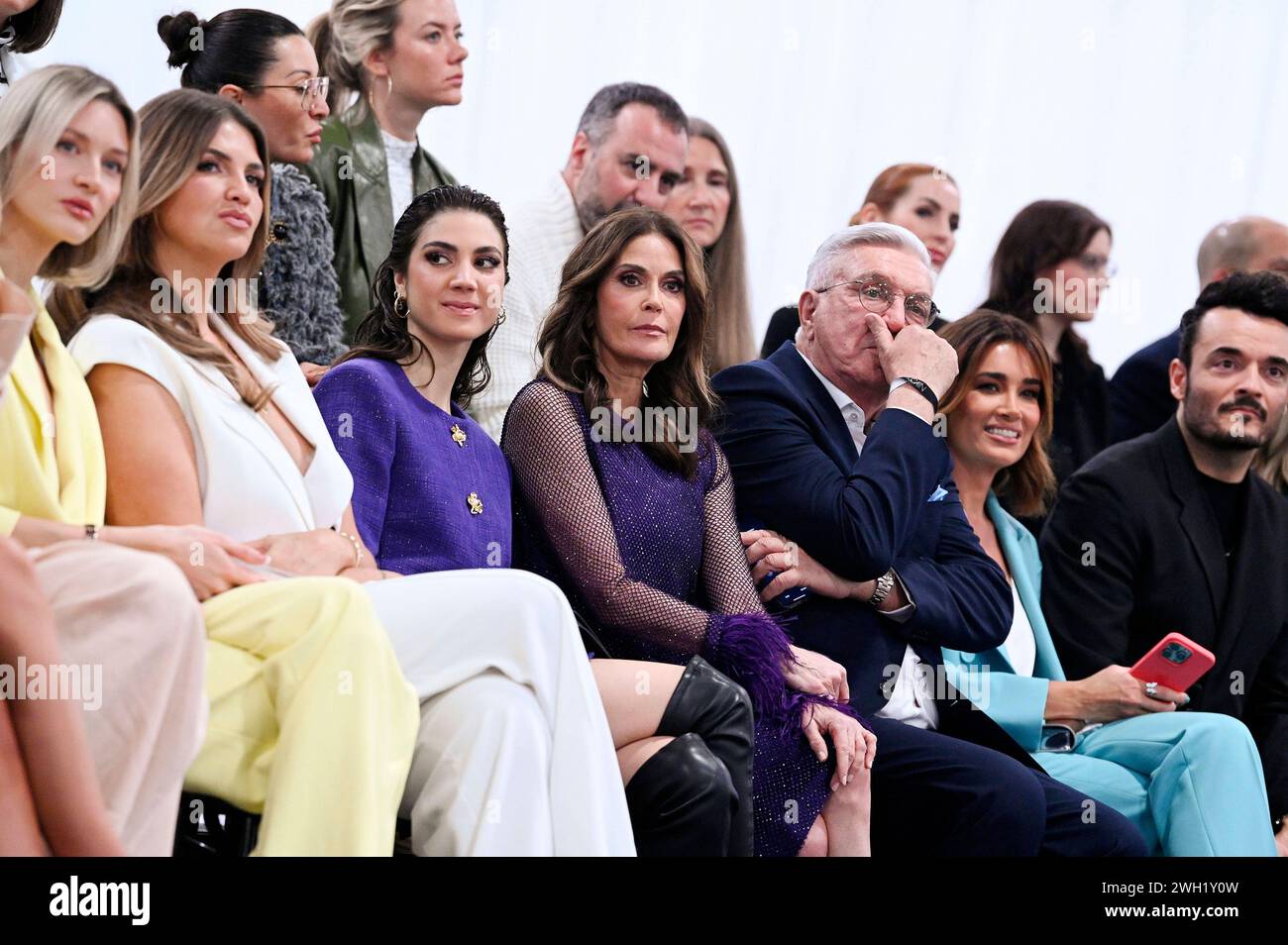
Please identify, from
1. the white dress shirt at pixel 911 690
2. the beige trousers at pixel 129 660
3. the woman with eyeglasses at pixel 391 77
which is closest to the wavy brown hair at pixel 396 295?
the woman with eyeglasses at pixel 391 77

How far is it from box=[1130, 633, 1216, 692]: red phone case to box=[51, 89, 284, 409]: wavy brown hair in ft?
5.62

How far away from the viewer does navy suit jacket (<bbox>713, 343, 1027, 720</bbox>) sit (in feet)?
9.29

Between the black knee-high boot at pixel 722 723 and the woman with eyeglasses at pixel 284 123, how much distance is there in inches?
42.1

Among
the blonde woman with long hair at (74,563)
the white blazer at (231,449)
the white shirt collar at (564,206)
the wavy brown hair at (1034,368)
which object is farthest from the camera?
the white shirt collar at (564,206)

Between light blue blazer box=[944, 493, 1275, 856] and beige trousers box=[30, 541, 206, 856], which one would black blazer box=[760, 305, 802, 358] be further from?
beige trousers box=[30, 541, 206, 856]

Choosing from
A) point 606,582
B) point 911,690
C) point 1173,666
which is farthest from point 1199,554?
point 606,582

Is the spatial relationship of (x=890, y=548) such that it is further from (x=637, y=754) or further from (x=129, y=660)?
(x=129, y=660)

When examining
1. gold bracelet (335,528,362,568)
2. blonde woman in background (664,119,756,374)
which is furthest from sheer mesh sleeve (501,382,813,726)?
blonde woman in background (664,119,756,374)

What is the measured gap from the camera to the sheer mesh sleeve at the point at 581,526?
2645mm

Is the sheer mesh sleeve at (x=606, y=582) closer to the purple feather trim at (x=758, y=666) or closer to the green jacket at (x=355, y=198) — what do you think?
the purple feather trim at (x=758, y=666)

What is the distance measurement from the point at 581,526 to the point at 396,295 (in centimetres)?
55

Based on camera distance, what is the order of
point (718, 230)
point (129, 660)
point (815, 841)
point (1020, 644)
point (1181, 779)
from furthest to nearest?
point (718, 230), point (1020, 644), point (1181, 779), point (815, 841), point (129, 660)

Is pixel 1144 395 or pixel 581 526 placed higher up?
pixel 1144 395

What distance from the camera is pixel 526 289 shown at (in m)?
3.54
